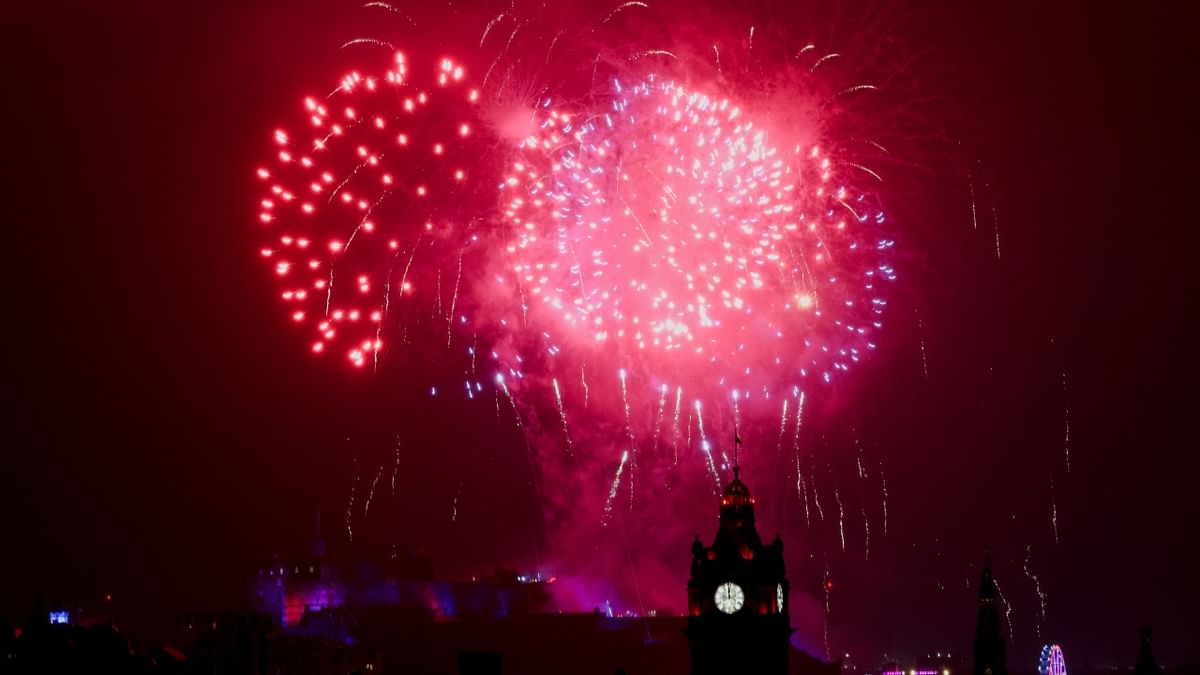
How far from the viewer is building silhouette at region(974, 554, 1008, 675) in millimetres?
61688

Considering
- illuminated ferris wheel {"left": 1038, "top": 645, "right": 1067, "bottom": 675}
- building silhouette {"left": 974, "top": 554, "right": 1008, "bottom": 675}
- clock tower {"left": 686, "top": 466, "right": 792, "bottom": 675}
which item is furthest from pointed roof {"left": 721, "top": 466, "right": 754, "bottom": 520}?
illuminated ferris wheel {"left": 1038, "top": 645, "right": 1067, "bottom": 675}

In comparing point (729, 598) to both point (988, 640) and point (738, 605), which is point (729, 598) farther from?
point (988, 640)

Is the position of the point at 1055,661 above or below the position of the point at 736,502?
below

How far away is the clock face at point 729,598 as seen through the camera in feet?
196

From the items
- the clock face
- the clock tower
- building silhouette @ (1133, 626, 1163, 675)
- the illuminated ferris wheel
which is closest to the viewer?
building silhouette @ (1133, 626, 1163, 675)

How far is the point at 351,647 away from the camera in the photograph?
358 ft

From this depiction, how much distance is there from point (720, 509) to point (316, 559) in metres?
73.7

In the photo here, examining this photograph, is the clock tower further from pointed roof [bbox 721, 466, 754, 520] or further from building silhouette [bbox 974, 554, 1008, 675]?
building silhouette [bbox 974, 554, 1008, 675]

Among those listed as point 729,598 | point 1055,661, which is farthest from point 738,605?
point 1055,661

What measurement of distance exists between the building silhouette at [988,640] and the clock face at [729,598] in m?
10.9

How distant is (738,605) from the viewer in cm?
5975

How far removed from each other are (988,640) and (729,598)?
1175cm

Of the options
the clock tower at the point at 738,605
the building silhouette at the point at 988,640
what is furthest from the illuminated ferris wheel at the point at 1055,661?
the clock tower at the point at 738,605

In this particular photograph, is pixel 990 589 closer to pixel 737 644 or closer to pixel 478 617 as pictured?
pixel 737 644
